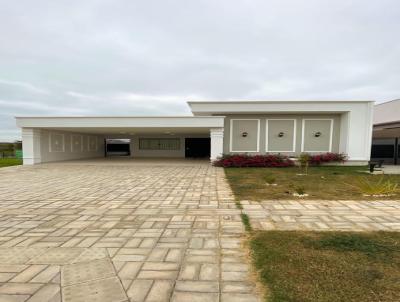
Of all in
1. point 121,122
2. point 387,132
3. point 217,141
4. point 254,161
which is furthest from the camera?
point 387,132

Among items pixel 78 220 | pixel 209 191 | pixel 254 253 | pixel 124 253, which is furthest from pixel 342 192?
pixel 78 220

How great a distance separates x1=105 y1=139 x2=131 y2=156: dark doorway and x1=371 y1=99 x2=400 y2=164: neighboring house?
22519mm

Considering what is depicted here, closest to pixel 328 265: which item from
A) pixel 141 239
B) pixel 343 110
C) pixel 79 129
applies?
pixel 141 239

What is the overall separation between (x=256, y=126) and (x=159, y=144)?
1025 cm

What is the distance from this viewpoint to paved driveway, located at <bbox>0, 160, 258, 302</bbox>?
204cm

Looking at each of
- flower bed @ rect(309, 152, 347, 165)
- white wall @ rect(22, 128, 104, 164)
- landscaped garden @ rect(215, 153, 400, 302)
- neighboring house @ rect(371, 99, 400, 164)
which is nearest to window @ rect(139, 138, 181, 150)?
white wall @ rect(22, 128, 104, 164)

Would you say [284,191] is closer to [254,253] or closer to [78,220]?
[254,253]

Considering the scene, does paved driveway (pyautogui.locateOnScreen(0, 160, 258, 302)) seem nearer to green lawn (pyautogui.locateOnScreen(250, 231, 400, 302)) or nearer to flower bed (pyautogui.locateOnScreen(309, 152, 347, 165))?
green lawn (pyautogui.locateOnScreen(250, 231, 400, 302))

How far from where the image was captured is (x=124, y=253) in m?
2.74

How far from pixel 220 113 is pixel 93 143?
1302 cm

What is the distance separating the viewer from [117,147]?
25.1 meters

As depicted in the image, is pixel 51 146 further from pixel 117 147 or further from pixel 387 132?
pixel 387 132

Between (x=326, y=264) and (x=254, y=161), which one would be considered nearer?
(x=326, y=264)

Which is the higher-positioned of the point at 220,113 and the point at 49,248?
the point at 220,113
